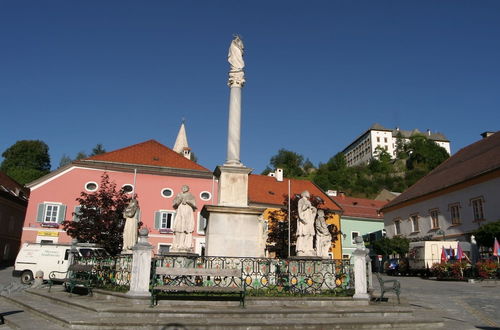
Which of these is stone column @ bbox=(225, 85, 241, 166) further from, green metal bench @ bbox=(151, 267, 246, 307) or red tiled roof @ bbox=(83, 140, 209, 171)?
red tiled roof @ bbox=(83, 140, 209, 171)

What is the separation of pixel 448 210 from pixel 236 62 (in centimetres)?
2428

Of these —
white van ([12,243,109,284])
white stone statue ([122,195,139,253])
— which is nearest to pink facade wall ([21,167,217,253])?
white van ([12,243,109,284])

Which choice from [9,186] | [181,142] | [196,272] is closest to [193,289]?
A: [196,272]

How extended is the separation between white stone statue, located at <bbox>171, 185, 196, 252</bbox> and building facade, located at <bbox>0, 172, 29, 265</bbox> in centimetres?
2774

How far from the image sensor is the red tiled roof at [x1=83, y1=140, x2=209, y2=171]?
36062 millimetres

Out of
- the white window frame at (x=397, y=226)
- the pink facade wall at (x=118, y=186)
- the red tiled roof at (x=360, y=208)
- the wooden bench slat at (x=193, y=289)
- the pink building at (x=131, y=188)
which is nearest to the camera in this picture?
the wooden bench slat at (x=193, y=289)

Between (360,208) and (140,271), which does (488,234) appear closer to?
(140,271)

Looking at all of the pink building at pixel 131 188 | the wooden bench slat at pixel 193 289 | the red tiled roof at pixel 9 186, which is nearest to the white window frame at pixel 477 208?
the pink building at pixel 131 188

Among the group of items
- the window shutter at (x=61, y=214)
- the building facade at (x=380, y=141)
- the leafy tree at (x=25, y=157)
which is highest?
the building facade at (x=380, y=141)

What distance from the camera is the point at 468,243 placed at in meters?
27.6

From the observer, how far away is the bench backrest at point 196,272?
382 inches

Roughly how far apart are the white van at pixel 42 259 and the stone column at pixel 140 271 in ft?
39.0

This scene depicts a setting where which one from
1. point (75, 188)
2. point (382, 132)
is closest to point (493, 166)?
point (75, 188)

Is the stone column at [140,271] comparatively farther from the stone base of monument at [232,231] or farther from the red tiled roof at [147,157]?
the red tiled roof at [147,157]
